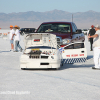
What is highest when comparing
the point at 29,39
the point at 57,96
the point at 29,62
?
the point at 29,39

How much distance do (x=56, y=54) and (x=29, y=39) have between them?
5.99ft

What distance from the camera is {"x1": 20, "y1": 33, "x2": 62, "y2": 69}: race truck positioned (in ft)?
29.5

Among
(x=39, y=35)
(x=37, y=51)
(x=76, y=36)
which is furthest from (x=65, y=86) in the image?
(x=76, y=36)

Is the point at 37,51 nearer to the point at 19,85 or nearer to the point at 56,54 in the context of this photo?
the point at 56,54

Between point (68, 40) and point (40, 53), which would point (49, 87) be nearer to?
point (40, 53)

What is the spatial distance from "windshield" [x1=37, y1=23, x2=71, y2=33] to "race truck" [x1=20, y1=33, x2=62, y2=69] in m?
2.47

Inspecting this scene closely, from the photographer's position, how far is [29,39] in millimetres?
10445

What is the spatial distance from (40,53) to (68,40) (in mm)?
3137

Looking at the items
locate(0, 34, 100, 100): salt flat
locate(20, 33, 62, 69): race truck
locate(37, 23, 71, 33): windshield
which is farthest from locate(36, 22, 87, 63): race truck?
locate(0, 34, 100, 100): salt flat

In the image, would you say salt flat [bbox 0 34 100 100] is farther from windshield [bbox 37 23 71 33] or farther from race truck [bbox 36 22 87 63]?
windshield [bbox 37 23 71 33]

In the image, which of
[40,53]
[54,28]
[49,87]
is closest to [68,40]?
[54,28]

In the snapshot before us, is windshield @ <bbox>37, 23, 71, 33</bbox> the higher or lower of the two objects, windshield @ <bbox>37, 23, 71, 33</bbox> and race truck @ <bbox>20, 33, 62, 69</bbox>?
the higher

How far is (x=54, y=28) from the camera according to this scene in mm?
12953

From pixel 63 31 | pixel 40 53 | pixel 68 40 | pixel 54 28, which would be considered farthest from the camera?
pixel 54 28
